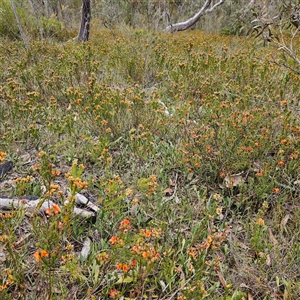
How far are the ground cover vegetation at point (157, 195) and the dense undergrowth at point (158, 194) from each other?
0.01 m

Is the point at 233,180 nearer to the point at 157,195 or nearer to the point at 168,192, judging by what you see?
the point at 168,192

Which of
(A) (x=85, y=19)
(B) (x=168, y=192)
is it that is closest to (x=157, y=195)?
(B) (x=168, y=192)

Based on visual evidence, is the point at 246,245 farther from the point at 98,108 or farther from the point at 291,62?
the point at 291,62

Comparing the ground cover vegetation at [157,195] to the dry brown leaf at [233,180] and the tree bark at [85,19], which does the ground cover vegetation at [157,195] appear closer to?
the dry brown leaf at [233,180]

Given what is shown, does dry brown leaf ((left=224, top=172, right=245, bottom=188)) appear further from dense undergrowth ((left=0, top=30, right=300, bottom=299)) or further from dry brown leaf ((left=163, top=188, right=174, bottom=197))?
dry brown leaf ((left=163, top=188, right=174, bottom=197))

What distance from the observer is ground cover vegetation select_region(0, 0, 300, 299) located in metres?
1.42

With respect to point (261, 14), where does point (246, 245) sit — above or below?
below

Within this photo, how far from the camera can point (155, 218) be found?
199 cm

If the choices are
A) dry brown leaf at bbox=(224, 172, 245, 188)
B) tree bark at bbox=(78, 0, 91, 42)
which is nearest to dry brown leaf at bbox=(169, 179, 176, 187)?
dry brown leaf at bbox=(224, 172, 245, 188)

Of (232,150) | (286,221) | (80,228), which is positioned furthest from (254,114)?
(80,228)

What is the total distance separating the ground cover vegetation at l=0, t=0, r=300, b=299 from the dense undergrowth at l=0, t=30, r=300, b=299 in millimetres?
11

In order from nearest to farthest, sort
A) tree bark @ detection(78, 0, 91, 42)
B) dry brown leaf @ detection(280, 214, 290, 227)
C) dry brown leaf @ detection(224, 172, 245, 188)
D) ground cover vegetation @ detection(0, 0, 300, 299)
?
ground cover vegetation @ detection(0, 0, 300, 299) < dry brown leaf @ detection(280, 214, 290, 227) < dry brown leaf @ detection(224, 172, 245, 188) < tree bark @ detection(78, 0, 91, 42)

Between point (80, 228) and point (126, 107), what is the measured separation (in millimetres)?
1440

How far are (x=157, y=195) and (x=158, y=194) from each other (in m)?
0.02
